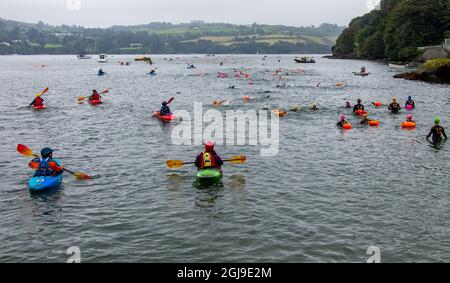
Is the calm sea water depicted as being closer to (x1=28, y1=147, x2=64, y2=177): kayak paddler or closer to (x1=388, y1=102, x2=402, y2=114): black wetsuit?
(x1=28, y1=147, x2=64, y2=177): kayak paddler

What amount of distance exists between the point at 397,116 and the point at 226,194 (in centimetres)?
3018

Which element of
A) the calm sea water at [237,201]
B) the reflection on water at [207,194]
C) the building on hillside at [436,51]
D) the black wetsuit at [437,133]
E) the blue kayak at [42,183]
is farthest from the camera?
the building on hillside at [436,51]

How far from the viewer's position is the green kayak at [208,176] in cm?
2366

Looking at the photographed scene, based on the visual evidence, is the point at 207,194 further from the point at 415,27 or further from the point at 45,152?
the point at 415,27

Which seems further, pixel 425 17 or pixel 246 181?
pixel 425 17

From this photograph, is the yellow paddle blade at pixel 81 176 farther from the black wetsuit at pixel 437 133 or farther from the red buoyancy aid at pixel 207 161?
the black wetsuit at pixel 437 133

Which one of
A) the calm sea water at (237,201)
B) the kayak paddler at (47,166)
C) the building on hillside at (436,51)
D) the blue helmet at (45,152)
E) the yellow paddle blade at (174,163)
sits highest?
the building on hillside at (436,51)

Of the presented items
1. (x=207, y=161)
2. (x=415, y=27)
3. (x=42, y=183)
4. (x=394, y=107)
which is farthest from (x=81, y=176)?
(x=415, y=27)

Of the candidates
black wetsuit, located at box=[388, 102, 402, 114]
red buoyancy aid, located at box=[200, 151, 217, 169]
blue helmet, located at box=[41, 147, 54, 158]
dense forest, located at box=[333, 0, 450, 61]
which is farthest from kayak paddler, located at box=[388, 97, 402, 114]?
dense forest, located at box=[333, 0, 450, 61]

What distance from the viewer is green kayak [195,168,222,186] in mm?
23656

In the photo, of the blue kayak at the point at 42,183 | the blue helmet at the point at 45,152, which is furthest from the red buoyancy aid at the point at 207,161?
the blue helmet at the point at 45,152

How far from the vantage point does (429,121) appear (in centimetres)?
4275

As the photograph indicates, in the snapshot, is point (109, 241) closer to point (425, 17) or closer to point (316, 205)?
point (316, 205)
